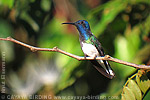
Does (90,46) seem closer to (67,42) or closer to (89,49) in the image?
(89,49)

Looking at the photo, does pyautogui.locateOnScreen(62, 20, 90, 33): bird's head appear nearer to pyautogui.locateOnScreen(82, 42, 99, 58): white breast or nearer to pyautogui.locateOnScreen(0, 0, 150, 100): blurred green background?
pyautogui.locateOnScreen(0, 0, 150, 100): blurred green background

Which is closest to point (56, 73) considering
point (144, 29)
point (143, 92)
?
point (144, 29)

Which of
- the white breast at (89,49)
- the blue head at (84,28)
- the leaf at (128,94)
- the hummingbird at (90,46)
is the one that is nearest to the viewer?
the leaf at (128,94)

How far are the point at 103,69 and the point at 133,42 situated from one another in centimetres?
46

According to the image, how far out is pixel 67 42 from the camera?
266cm

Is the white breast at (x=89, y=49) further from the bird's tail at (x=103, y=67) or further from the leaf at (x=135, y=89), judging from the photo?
the leaf at (x=135, y=89)

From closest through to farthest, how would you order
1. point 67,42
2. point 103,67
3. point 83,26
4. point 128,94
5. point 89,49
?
point 128,94 → point 103,67 → point 89,49 → point 83,26 → point 67,42

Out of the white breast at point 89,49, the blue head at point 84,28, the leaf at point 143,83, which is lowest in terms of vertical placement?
the leaf at point 143,83

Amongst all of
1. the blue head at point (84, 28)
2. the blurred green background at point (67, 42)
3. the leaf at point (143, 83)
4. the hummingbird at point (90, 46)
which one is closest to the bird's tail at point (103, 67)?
the hummingbird at point (90, 46)

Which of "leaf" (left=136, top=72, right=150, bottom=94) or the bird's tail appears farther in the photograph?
the bird's tail

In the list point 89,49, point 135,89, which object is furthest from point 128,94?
point 89,49

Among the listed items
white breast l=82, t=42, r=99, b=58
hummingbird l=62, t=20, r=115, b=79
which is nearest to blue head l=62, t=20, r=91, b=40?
hummingbird l=62, t=20, r=115, b=79

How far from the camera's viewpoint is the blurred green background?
2251mm

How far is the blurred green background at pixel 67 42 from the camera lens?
88.6 inches
